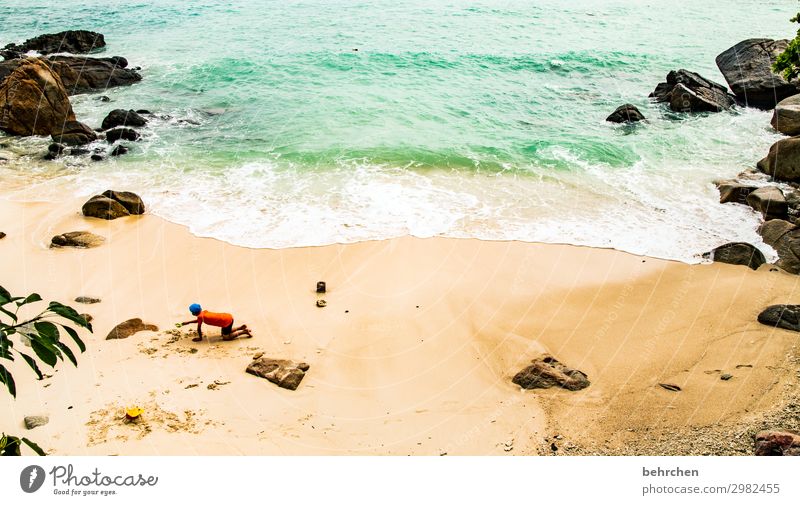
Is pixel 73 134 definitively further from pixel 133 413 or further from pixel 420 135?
pixel 133 413

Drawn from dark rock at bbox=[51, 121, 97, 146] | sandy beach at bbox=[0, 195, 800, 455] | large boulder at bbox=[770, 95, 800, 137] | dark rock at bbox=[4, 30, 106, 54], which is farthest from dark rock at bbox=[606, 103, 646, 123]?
dark rock at bbox=[4, 30, 106, 54]

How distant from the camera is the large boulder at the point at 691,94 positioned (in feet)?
73.0

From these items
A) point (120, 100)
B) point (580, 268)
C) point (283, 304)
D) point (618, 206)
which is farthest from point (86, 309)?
point (120, 100)

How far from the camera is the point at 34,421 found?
6785mm

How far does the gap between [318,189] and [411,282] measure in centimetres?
559

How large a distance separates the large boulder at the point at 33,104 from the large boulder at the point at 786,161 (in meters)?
22.5

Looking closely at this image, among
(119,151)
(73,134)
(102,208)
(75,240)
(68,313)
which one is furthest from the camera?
(73,134)

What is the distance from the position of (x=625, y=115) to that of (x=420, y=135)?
8.24 m

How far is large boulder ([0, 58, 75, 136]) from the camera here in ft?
60.1

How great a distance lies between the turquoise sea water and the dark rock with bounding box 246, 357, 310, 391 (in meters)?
4.61

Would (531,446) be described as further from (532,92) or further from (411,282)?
(532,92)

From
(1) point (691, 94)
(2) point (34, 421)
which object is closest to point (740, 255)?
(2) point (34, 421)

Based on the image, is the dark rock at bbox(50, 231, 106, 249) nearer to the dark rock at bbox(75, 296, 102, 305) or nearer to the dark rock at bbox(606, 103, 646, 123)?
the dark rock at bbox(75, 296, 102, 305)

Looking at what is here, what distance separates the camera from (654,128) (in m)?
20.5
